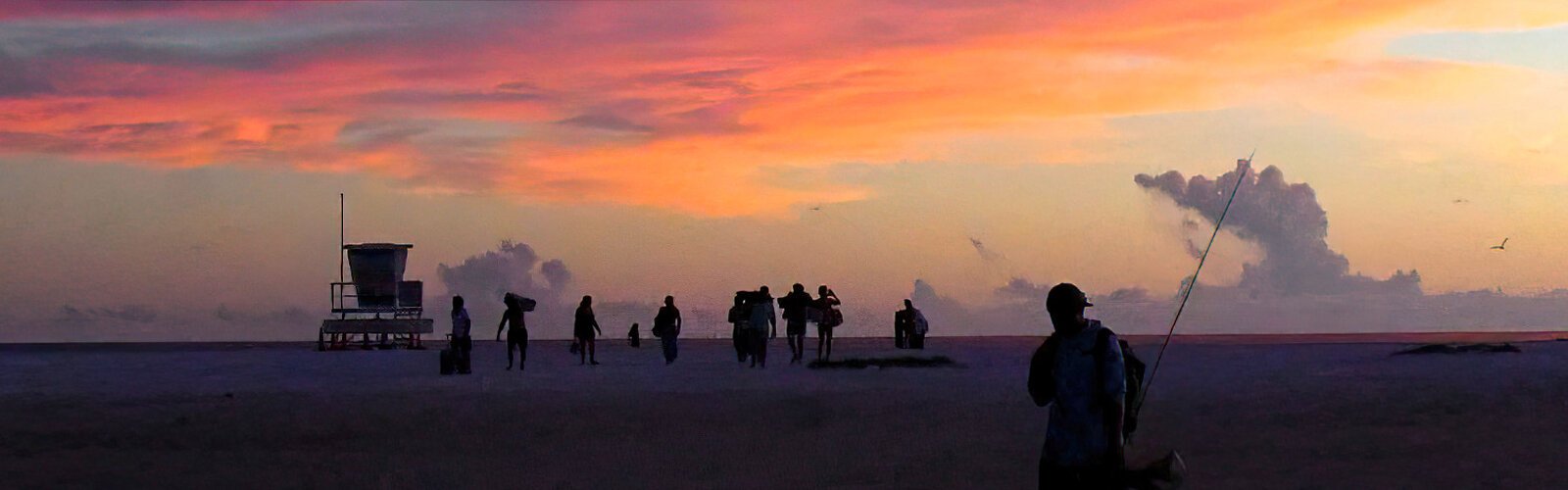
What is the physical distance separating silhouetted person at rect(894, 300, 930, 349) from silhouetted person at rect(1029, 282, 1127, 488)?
3894 centimetres

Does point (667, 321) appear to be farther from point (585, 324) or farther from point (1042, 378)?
point (1042, 378)

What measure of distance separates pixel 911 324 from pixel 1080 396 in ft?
130

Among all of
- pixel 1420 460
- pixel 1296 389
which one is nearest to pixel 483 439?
pixel 1420 460

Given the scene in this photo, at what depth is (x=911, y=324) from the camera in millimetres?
47688

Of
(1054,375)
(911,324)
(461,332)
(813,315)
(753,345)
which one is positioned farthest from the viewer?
(911,324)

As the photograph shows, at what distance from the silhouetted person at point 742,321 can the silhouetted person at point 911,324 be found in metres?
9.24

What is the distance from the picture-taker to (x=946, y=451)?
15.4 m

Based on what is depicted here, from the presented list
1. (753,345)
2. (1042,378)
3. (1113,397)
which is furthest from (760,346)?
(1113,397)

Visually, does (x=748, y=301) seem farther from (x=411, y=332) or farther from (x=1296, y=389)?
(x=411, y=332)

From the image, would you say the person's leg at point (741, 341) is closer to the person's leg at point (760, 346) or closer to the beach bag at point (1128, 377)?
the person's leg at point (760, 346)

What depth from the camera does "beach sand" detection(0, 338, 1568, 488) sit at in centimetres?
1355

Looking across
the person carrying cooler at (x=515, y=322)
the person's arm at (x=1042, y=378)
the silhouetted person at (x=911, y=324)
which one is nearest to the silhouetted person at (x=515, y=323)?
the person carrying cooler at (x=515, y=322)

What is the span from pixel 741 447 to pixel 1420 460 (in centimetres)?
535

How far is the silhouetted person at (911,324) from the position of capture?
155ft
